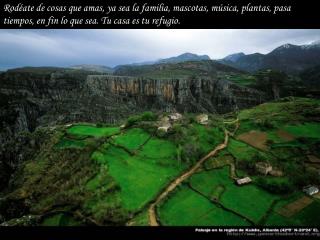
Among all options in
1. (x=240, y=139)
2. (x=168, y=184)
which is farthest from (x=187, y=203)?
(x=240, y=139)

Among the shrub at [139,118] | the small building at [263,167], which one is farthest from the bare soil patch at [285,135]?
the shrub at [139,118]

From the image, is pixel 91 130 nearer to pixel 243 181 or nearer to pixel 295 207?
pixel 243 181

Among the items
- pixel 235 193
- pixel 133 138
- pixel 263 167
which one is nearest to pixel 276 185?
pixel 263 167

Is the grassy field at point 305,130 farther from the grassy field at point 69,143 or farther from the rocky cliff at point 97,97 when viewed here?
the rocky cliff at point 97,97

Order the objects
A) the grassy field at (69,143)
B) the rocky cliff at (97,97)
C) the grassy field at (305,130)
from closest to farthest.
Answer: the grassy field at (69,143) → the grassy field at (305,130) → the rocky cliff at (97,97)

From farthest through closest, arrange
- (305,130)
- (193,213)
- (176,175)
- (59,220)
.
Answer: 1. (305,130)
2. (176,175)
3. (59,220)
4. (193,213)
